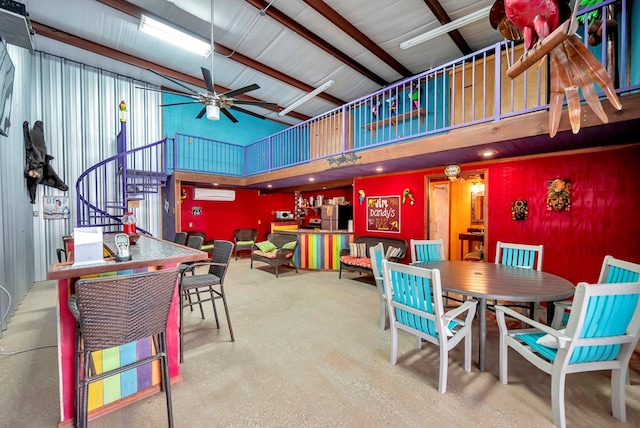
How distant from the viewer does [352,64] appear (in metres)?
5.97

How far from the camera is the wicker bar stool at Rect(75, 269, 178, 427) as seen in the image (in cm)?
125

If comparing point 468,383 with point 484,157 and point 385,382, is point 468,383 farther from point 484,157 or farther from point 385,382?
point 484,157

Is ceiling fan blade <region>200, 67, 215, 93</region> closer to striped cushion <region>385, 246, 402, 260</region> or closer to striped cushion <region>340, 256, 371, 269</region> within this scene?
striped cushion <region>340, 256, 371, 269</region>

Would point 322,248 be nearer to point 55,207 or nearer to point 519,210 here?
point 519,210

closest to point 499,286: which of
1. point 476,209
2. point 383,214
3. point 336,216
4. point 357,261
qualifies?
point 357,261

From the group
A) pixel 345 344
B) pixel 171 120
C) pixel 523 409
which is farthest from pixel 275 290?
pixel 171 120

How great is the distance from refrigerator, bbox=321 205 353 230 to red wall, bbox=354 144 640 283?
3135mm

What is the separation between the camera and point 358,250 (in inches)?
213

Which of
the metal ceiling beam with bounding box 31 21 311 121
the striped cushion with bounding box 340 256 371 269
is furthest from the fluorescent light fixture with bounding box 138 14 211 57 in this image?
the striped cushion with bounding box 340 256 371 269

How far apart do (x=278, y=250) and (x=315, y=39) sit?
4.28 metres

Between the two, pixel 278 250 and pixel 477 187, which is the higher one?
pixel 477 187

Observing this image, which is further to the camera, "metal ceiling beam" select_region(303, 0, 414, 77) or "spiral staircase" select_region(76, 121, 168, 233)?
"spiral staircase" select_region(76, 121, 168, 233)

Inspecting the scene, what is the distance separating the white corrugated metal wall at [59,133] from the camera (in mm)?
3729

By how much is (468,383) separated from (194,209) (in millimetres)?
7639
